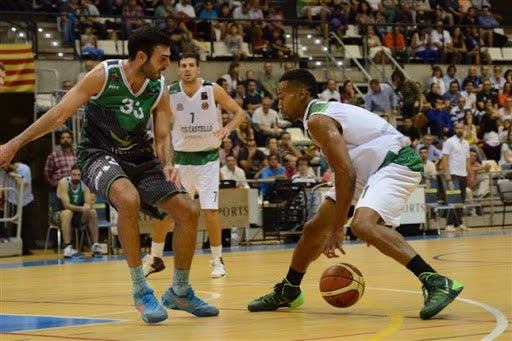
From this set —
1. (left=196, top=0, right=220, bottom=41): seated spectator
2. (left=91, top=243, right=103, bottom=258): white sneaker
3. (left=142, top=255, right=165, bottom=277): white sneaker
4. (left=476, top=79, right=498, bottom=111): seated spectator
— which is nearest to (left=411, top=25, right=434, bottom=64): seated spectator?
(left=476, top=79, right=498, bottom=111): seated spectator

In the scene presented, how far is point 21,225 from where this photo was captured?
16.5m

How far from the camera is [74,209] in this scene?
15805mm

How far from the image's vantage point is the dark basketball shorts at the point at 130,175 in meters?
6.79

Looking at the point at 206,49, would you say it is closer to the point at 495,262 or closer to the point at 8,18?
the point at 8,18

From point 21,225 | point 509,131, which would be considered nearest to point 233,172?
point 21,225

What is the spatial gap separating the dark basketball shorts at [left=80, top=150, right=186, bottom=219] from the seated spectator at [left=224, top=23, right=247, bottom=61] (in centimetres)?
1563

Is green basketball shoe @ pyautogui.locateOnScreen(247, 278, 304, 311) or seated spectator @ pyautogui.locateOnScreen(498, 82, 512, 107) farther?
seated spectator @ pyautogui.locateOnScreen(498, 82, 512, 107)

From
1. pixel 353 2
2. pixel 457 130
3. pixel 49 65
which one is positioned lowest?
pixel 457 130

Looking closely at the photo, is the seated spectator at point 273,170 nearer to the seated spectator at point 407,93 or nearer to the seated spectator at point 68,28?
the seated spectator at point 68,28

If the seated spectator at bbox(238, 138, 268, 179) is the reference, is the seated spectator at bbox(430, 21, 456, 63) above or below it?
above

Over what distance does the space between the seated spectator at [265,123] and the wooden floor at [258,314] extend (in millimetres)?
7760

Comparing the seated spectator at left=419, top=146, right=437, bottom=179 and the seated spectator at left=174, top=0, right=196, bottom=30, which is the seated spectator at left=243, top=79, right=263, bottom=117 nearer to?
the seated spectator at left=174, top=0, right=196, bottom=30

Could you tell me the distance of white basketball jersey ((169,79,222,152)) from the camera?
11172 millimetres

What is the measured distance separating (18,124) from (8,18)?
3.82m
